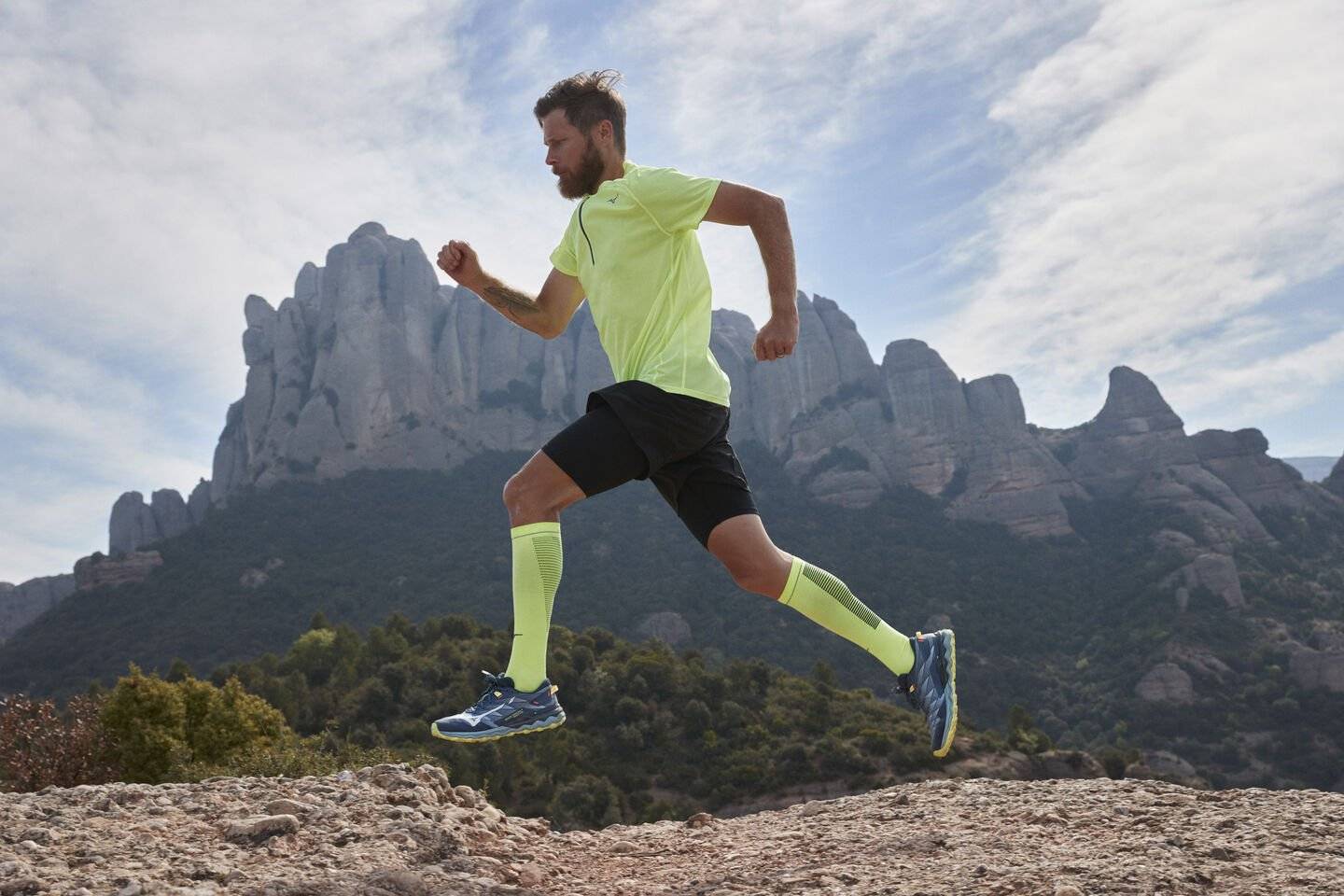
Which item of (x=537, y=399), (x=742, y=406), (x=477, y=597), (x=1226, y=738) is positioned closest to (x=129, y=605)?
(x=477, y=597)

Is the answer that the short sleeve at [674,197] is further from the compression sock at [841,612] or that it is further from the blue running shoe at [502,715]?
the blue running shoe at [502,715]

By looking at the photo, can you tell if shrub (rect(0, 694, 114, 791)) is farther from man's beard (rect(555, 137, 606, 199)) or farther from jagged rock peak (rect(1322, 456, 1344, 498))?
jagged rock peak (rect(1322, 456, 1344, 498))

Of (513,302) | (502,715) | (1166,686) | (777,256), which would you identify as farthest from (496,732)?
(1166,686)

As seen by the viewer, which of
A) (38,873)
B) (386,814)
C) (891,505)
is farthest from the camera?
(891,505)

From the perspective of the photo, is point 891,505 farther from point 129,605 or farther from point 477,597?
point 129,605

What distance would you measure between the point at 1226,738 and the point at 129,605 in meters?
65.9

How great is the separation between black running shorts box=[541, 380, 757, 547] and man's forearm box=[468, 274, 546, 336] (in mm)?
688

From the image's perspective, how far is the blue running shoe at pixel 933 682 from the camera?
3.57 m

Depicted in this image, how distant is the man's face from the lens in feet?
11.3

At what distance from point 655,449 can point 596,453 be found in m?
0.20

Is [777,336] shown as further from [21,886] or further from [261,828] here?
[21,886]

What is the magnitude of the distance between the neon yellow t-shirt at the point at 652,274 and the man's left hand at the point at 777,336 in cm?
18

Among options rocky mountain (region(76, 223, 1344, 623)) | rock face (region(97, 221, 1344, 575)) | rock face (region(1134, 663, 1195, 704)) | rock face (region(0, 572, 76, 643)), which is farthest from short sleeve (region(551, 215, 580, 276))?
rock face (region(0, 572, 76, 643))

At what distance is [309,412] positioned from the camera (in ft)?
286
